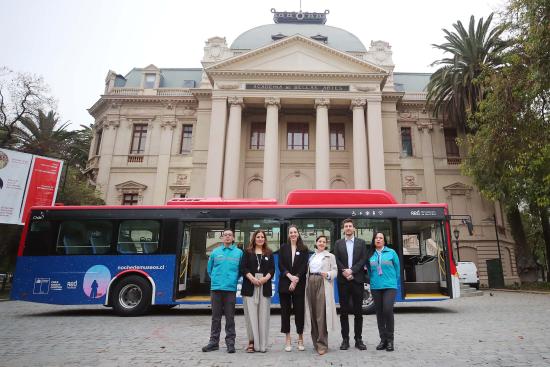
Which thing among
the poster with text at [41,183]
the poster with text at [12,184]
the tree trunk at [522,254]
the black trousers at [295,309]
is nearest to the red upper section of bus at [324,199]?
the black trousers at [295,309]

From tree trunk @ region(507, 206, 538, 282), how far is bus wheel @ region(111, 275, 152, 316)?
69.5 feet

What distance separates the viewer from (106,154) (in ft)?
95.0

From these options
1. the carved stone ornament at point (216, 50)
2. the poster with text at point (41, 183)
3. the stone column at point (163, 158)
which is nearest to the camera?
the poster with text at point (41, 183)

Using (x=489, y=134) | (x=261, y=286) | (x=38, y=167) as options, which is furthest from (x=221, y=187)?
(x=261, y=286)

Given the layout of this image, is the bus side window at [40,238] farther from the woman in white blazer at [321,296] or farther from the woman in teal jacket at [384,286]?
the woman in teal jacket at [384,286]

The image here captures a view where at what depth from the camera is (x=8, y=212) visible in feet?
45.2

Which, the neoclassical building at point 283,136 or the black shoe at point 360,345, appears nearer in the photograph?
the black shoe at point 360,345

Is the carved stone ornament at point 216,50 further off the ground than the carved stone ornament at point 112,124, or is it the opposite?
the carved stone ornament at point 216,50

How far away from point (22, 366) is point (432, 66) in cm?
2819

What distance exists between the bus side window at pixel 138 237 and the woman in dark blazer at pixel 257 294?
19.0 feet

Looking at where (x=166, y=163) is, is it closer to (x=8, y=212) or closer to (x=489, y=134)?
(x=8, y=212)

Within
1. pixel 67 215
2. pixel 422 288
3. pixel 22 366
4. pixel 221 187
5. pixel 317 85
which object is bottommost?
pixel 22 366

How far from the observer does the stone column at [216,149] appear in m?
24.8

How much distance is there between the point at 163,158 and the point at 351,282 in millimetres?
25515
